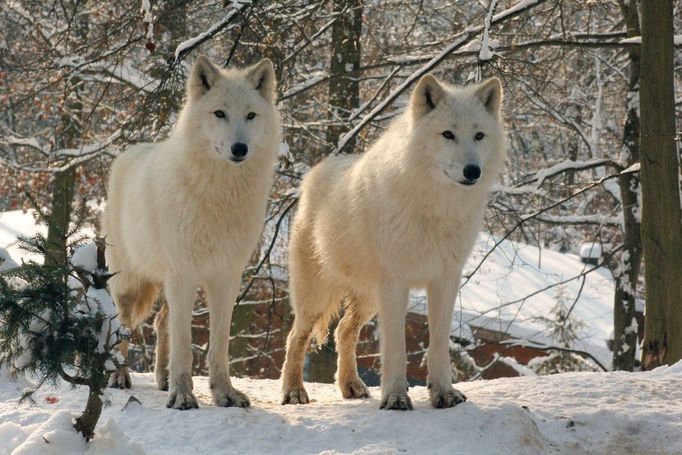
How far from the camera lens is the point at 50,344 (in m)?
4.36

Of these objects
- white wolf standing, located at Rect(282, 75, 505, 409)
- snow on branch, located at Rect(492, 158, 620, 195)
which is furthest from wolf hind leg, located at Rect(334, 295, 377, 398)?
snow on branch, located at Rect(492, 158, 620, 195)

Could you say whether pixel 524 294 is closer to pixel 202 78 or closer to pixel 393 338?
pixel 393 338

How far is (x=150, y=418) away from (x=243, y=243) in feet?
4.50

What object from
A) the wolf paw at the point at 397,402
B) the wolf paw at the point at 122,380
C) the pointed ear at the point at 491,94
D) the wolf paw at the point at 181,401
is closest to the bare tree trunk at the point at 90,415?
the wolf paw at the point at 181,401

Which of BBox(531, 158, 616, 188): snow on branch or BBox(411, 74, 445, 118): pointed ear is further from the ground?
BBox(531, 158, 616, 188): snow on branch

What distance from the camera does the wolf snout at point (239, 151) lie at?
19.0 feet

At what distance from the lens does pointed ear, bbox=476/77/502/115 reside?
Result: 6.07 meters

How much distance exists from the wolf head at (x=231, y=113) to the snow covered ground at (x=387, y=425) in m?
1.72

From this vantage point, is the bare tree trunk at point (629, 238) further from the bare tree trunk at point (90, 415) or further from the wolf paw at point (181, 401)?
the bare tree trunk at point (90, 415)

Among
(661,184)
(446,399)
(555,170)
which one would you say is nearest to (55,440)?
(446,399)

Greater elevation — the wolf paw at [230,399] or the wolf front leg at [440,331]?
the wolf front leg at [440,331]

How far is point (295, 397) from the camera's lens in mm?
6621

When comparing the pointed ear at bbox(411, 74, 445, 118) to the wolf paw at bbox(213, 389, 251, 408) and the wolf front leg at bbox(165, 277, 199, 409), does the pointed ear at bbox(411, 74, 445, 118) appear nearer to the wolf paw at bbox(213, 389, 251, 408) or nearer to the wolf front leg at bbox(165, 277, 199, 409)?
the wolf front leg at bbox(165, 277, 199, 409)

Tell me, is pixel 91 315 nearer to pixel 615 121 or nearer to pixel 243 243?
pixel 243 243
